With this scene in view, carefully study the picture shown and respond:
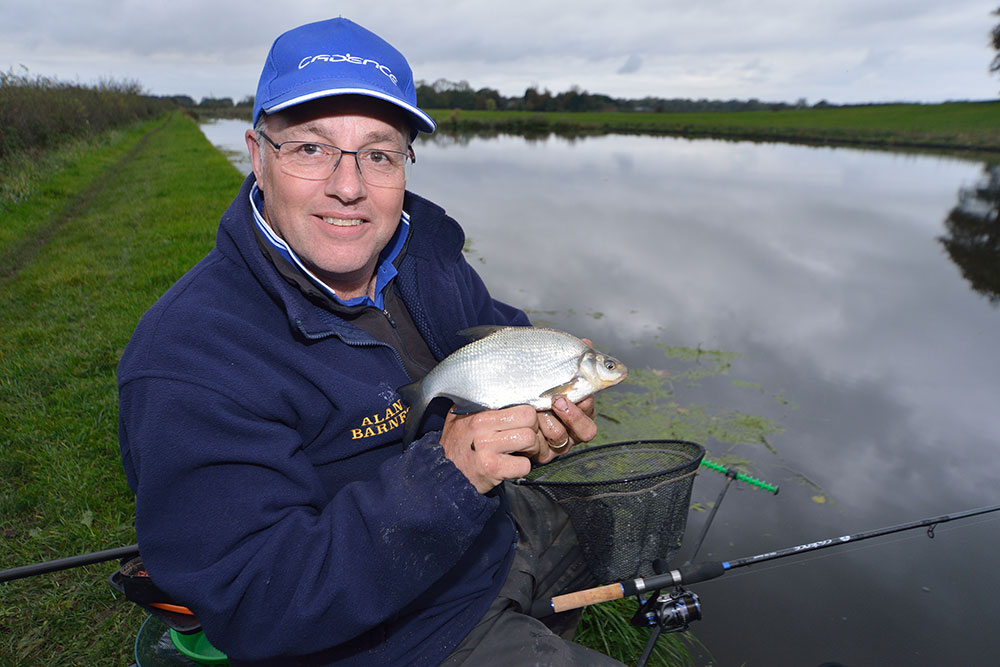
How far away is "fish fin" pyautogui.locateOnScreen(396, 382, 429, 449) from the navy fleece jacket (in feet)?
0.17

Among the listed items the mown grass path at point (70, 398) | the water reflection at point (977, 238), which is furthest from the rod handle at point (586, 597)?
the water reflection at point (977, 238)

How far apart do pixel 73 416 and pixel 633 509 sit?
4.11m

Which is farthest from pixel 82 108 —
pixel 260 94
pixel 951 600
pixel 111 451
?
pixel 951 600

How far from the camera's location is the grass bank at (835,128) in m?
41.3

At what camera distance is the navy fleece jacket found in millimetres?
1358

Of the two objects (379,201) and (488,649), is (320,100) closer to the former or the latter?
(379,201)

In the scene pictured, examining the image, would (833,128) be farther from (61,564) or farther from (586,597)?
(61,564)

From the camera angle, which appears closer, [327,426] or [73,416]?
[327,426]

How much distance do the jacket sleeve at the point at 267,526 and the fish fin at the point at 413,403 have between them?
11.8 inches

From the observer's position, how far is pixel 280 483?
59.1 inches

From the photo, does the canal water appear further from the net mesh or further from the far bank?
the far bank

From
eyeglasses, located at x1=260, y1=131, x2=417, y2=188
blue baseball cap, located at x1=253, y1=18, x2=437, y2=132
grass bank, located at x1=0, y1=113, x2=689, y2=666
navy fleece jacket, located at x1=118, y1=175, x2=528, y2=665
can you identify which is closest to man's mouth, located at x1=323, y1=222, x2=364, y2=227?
eyeglasses, located at x1=260, y1=131, x2=417, y2=188

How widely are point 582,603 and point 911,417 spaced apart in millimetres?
5529

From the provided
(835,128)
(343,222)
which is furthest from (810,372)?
(835,128)
